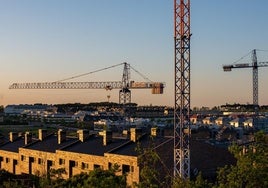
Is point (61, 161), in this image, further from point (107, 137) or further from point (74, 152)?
point (107, 137)

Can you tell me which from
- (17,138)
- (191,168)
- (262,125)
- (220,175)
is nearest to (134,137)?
(191,168)

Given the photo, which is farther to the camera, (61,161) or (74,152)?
(61,161)

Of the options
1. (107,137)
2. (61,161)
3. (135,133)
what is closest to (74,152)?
(61,161)

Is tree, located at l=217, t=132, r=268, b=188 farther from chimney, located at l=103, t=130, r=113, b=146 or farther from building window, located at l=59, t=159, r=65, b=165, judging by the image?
building window, located at l=59, t=159, r=65, b=165

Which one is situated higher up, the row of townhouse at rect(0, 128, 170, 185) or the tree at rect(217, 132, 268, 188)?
the tree at rect(217, 132, 268, 188)

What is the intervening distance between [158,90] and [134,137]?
146 m

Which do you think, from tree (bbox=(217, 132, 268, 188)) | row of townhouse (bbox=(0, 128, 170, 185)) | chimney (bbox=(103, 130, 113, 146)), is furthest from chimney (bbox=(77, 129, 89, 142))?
tree (bbox=(217, 132, 268, 188))

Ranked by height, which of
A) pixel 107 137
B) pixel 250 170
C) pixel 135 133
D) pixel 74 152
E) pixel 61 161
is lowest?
pixel 61 161

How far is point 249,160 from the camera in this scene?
1936 cm

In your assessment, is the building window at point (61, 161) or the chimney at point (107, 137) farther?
the building window at point (61, 161)

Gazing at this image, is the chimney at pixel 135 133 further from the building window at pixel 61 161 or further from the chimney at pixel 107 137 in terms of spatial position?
the building window at pixel 61 161

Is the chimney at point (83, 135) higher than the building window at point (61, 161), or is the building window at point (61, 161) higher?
the chimney at point (83, 135)

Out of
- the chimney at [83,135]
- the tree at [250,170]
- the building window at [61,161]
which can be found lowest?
the building window at [61,161]

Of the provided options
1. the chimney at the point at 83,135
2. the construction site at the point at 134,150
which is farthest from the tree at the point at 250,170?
the chimney at the point at 83,135
